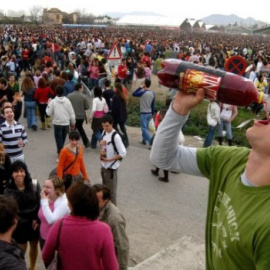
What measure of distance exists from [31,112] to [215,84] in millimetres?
8574

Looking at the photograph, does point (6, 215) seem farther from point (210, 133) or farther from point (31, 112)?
point (31, 112)

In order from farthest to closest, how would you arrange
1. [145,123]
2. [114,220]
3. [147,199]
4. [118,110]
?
[145,123] → [118,110] → [147,199] → [114,220]

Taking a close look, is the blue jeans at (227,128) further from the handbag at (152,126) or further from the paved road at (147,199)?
the paved road at (147,199)

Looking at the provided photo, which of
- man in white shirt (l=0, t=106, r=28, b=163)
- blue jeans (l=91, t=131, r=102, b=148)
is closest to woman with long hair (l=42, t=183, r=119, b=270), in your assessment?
man in white shirt (l=0, t=106, r=28, b=163)

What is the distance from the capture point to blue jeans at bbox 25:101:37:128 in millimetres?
9688

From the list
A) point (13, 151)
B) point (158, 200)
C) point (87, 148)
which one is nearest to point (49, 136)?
point (87, 148)

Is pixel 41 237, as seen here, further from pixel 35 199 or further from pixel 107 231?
pixel 107 231

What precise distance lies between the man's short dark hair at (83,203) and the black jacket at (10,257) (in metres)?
0.50

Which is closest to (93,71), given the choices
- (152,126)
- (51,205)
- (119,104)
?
(119,104)

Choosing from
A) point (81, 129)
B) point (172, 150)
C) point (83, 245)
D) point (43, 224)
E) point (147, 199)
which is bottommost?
point (147, 199)

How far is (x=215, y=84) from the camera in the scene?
5.94 ft

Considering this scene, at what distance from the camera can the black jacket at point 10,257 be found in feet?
8.02

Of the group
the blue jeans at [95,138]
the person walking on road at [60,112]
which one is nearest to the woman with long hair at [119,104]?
the blue jeans at [95,138]

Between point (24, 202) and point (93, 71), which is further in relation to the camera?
point (93, 71)
